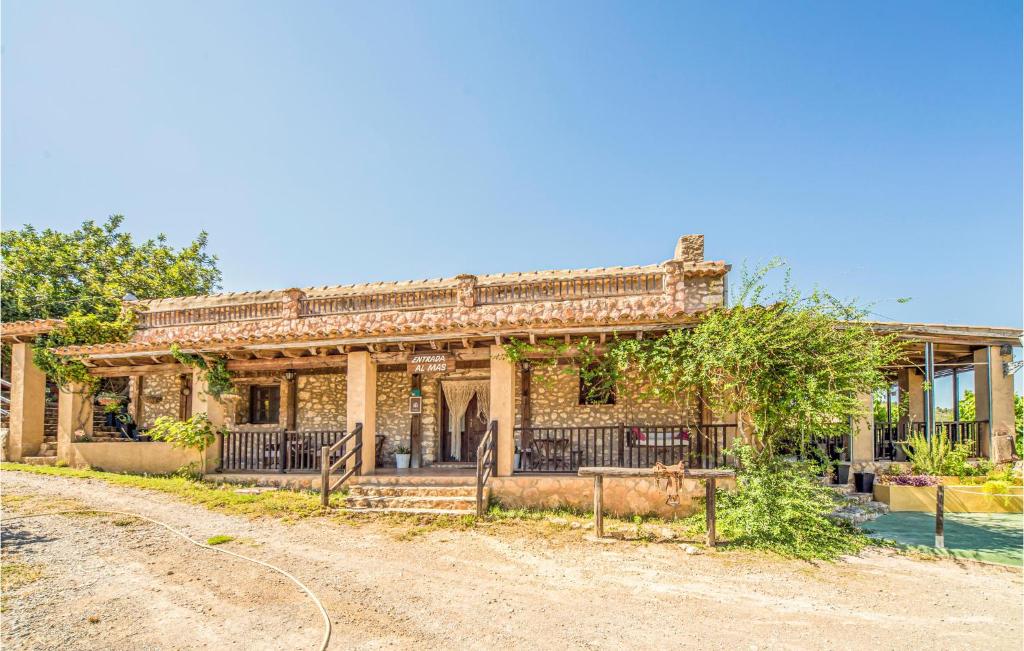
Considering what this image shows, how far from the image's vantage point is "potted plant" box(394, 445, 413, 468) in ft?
34.8

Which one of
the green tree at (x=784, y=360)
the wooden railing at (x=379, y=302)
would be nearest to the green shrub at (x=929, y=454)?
the green tree at (x=784, y=360)

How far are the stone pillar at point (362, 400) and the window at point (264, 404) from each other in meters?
4.37

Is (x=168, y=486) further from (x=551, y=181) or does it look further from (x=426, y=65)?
(x=551, y=181)

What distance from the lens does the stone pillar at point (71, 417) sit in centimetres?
1100

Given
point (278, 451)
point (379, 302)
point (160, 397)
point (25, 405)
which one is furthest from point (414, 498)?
point (25, 405)

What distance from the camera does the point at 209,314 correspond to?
12.8 meters

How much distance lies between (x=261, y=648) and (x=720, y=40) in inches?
425

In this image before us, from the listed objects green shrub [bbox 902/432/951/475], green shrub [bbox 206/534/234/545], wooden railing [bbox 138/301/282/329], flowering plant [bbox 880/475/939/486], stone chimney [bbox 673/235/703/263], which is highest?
stone chimney [bbox 673/235/703/263]

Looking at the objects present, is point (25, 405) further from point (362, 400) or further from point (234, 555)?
point (234, 555)

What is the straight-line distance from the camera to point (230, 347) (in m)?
9.59

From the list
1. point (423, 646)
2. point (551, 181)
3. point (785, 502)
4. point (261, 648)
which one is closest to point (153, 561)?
point (261, 648)

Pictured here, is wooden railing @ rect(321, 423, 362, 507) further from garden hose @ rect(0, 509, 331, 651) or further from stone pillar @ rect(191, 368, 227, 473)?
stone pillar @ rect(191, 368, 227, 473)

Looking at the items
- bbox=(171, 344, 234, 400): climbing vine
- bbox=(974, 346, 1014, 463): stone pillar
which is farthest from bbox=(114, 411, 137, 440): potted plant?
bbox=(974, 346, 1014, 463): stone pillar

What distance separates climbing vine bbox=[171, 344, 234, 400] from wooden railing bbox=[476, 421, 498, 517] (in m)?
5.26
